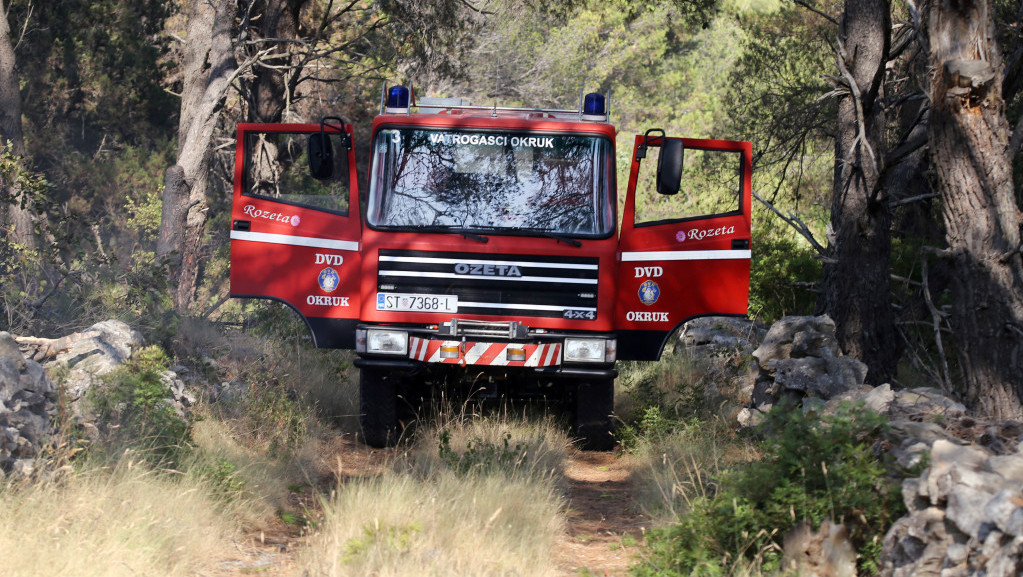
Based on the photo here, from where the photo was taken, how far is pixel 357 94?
72.8 ft

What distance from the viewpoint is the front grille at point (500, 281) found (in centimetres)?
810

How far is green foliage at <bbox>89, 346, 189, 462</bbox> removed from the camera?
256 inches

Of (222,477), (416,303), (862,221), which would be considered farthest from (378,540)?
(862,221)

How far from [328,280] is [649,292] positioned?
8.33ft

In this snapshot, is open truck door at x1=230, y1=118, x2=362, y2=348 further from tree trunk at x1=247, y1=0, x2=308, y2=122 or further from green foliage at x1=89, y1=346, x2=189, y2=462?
tree trunk at x1=247, y1=0, x2=308, y2=122

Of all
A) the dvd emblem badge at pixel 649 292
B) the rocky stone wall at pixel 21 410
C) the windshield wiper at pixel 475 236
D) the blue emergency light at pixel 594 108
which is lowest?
the rocky stone wall at pixel 21 410

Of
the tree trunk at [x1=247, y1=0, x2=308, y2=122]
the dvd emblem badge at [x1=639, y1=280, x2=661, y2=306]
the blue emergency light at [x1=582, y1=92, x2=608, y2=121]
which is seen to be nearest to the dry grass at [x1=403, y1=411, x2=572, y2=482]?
the dvd emblem badge at [x1=639, y1=280, x2=661, y2=306]

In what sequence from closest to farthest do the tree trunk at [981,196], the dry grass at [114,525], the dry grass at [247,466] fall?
the dry grass at [114,525], the dry grass at [247,466], the tree trunk at [981,196]

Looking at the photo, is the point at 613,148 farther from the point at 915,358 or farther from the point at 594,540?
the point at 915,358

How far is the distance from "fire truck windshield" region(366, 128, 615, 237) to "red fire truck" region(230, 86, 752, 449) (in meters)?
0.01

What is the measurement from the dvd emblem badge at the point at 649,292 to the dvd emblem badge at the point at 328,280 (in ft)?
7.86

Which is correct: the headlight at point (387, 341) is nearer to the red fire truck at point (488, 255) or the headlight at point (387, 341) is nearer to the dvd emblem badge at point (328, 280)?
the red fire truck at point (488, 255)

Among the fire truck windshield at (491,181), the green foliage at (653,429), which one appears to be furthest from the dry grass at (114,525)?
the green foliage at (653,429)

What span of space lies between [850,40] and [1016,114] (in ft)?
15.9
